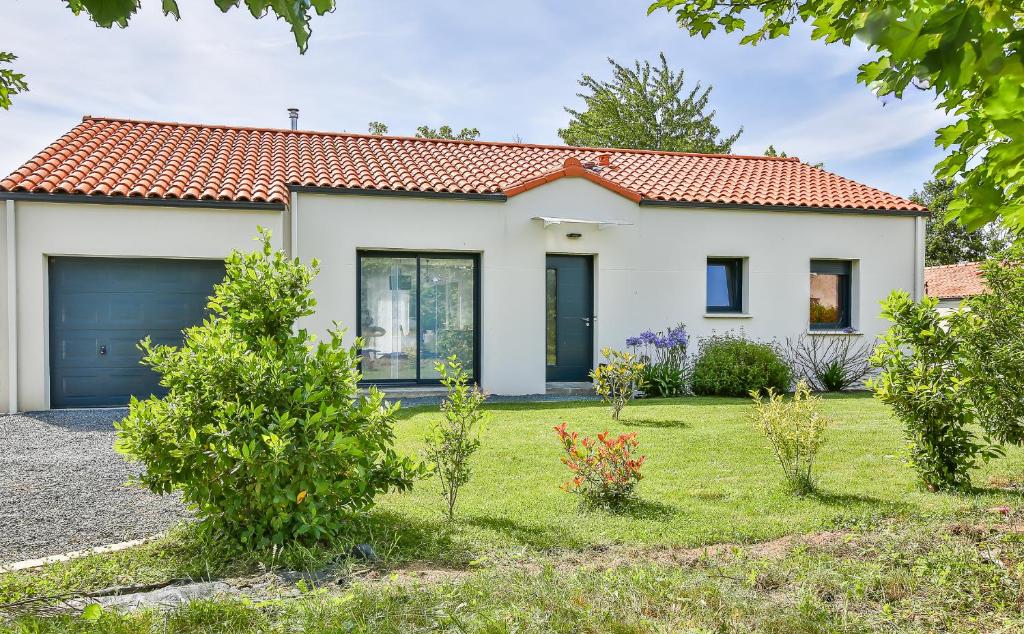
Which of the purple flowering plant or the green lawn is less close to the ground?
the purple flowering plant

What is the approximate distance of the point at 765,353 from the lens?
13.2 m

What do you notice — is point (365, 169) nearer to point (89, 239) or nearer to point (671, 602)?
Answer: point (89, 239)

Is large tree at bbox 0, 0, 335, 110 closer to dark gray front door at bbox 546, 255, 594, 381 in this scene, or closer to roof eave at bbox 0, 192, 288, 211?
roof eave at bbox 0, 192, 288, 211

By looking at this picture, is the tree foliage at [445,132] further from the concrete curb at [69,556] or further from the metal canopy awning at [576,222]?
the concrete curb at [69,556]

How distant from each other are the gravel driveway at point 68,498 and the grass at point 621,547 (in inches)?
29.7

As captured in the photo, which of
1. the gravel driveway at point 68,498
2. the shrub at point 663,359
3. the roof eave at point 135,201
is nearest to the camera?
the gravel driveway at point 68,498

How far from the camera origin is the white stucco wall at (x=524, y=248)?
36.7 ft

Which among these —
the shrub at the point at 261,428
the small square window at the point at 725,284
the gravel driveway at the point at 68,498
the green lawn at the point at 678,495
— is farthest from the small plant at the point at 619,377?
the gravel driveway at the point at 68,498

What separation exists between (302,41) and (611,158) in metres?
16.0

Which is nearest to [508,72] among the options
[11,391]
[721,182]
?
[721,182]

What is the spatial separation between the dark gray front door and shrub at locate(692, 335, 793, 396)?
226 cm

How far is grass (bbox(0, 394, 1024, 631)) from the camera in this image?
328 centimetres

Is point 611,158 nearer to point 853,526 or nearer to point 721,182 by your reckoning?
point 721,182

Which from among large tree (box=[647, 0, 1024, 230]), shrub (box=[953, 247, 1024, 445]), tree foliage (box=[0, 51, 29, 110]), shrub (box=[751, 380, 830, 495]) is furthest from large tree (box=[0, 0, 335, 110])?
shrub (box=[953, 247, 1024, 445])
